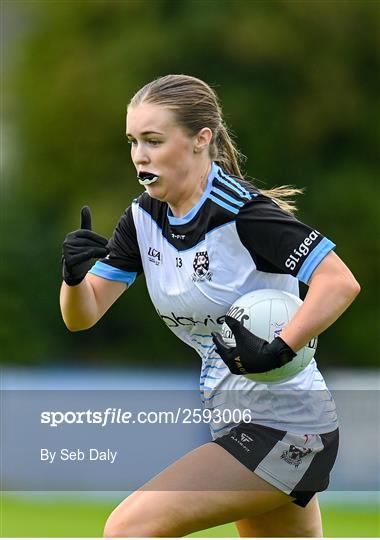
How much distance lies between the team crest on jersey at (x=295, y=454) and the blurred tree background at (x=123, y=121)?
1175 cm

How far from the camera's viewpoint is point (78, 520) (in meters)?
7.84

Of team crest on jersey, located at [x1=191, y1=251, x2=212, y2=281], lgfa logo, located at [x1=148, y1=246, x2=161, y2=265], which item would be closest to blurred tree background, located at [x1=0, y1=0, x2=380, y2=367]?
lgfa logo, located at [x1=148, y1=246, x2=161, y2=265]

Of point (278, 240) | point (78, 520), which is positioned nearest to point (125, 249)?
point (278, 240)

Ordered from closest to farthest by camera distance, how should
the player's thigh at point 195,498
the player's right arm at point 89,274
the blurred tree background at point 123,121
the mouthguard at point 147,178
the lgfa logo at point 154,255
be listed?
the player's thigh at point 195,498
the mouthguard at point 147,178
the player's right arm at point 89,274
the lgfa logo at point 154,255
the blurred tree background at point 123,121

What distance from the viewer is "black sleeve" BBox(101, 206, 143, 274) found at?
4422 millimetres

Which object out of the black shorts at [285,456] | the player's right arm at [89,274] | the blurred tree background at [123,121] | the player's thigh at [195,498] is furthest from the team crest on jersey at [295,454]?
the blurred tree background at [123,121]

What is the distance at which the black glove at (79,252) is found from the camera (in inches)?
162

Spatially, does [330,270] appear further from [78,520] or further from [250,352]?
[78,520]

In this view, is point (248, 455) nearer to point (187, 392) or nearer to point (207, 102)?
point (207, 102)

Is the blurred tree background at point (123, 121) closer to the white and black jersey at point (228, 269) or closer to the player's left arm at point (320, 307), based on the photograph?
the white and black jersey at point (228, 269)

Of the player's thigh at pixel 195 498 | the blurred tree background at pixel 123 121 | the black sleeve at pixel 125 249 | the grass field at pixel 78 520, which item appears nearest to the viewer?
the player's thigh at pixel 195 498

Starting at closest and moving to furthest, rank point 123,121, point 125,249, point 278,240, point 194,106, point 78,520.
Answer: point 278,240 < point 194,106 < point 125,249 < point 78,520 < point 123,121

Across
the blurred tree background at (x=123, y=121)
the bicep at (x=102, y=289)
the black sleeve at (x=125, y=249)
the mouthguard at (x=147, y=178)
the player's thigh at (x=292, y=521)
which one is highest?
the mouthguard at (x=147, y=178)

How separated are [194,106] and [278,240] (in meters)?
0.62
